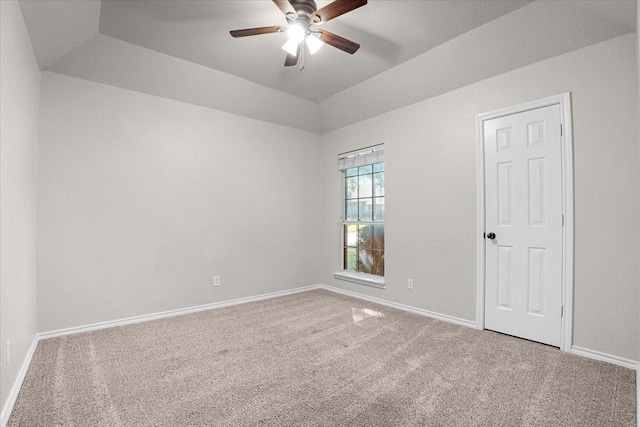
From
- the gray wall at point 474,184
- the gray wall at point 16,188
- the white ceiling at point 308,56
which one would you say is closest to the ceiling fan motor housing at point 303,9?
the white ceiling at point 308,56

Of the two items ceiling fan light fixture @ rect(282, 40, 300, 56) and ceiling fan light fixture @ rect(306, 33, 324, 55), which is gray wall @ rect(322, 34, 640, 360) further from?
ceiling fan light fixture @ rect(282, 40, 300, 56)

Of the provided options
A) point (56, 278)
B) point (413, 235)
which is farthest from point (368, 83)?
point (56, 278)

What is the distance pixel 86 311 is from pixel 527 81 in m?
4.72

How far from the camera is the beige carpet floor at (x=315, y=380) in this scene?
170cm

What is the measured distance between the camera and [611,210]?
7.61 ft

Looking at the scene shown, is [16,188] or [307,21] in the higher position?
[307,21]

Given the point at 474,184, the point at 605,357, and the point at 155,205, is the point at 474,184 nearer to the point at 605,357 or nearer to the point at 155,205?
the point at 605,357

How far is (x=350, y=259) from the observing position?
4.76 meters

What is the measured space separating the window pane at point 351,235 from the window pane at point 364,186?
1.71 feet

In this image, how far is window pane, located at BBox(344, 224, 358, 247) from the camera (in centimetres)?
468

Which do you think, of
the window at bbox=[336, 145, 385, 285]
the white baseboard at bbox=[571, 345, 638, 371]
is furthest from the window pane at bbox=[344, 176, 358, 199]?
the white baseboard at bbox=[571, 345, 638, 371]

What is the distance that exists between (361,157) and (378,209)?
0.80 meters

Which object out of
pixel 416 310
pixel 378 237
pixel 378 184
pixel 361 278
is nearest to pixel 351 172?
pixel 378 184

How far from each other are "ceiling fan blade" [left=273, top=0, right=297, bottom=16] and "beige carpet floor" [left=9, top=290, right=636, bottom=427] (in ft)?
8.36
